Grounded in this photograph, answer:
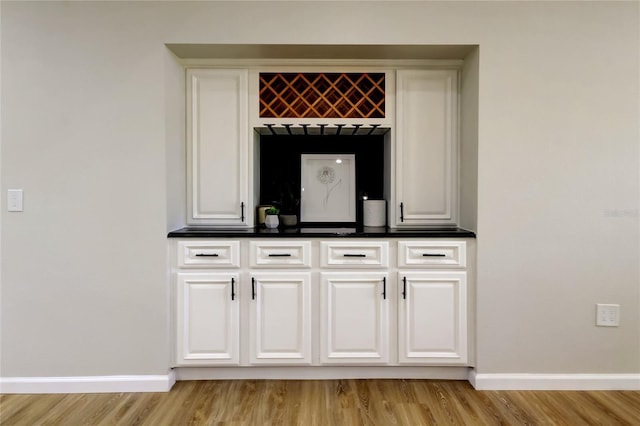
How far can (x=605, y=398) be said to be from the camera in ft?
7.11

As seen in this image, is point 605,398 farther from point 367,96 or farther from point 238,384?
point 367,96

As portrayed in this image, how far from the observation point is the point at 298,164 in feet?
9.37

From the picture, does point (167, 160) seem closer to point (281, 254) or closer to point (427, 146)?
point (281, 254)

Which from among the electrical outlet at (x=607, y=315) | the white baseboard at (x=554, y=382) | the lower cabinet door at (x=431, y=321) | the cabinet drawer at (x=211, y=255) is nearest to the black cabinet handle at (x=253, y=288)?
the cabinet drawer at (x=211, y=255)

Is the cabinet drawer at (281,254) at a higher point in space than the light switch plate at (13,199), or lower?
lower

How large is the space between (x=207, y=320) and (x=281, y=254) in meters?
0.59

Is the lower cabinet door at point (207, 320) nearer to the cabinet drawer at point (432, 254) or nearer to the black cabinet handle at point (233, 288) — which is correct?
the black cabinet handle at point (233, 288)

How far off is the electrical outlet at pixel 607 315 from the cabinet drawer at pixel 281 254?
5.68ft

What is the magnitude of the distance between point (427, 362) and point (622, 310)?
1180 millimetres

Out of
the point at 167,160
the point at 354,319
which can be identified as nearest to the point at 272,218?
the point at 167,160

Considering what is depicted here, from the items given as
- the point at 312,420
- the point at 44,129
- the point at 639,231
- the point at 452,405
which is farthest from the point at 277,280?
the point at 639,231

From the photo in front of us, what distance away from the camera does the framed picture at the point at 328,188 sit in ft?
9.27

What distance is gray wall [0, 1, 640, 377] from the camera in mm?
2199

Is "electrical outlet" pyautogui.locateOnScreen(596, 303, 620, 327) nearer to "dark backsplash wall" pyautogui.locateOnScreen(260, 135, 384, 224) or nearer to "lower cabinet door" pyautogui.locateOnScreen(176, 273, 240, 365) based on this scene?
"dark backsplash wall" pyautogui.locateOnScreen(260, 135, 384, 224)
